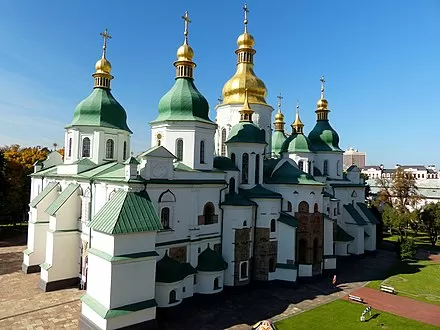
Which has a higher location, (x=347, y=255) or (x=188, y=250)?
(x=188, y=250)

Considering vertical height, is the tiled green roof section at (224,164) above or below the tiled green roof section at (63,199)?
above

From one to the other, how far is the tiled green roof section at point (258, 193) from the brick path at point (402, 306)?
28.5 feet

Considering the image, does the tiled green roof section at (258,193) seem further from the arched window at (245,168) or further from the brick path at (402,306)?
the brick path at (402,306)

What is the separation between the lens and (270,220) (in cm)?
2272

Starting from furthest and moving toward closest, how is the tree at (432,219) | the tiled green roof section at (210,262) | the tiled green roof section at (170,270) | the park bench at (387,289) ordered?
the tree at (432,219) < the park bench at (387,289) < the tiled green roof section at (210,262) < the tiled green roof section at (170,270)

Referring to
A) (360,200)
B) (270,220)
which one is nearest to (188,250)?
(270,220)

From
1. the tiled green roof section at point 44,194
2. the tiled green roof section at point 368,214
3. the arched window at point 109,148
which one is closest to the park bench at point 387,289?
the tiled green roof section at point 368,214

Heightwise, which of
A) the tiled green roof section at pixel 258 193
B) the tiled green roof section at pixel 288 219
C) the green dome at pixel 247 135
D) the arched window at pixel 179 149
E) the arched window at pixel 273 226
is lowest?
the arched window at pixel 273 226

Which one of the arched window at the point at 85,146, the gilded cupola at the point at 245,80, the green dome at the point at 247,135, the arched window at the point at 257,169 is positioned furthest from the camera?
the gilded cupola at the point at 245,80

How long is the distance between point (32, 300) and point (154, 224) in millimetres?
9178

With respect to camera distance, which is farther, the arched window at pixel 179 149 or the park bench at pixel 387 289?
the park bench at pixel 387 289

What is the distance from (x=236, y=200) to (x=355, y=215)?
1718cm

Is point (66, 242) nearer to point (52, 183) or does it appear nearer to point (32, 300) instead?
point (32, 300)

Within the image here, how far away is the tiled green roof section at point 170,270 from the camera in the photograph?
17.2 meters
